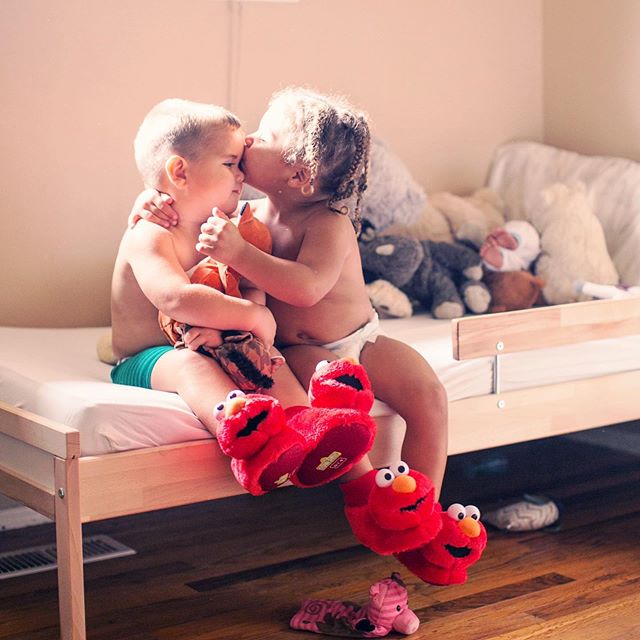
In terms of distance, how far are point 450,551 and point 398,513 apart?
130mm

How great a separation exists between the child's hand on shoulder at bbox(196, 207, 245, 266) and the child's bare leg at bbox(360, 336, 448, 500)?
1.07 feet

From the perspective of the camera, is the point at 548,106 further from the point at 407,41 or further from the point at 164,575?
the point at 164,575

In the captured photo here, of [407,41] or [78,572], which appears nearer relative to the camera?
[78,572]

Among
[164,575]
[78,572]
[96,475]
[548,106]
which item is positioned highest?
[548,106]

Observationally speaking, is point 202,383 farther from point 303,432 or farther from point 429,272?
point 429,272

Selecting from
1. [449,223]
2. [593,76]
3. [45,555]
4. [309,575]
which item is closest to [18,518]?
[45,555]

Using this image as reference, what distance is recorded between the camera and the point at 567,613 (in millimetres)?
1748

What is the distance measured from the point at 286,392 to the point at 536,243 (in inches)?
46.9

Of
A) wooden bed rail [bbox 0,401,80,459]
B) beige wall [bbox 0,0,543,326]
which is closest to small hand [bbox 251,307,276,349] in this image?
wooden bed rail [bbox 0,401,80,459]

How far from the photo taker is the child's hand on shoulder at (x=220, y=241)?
1.61m

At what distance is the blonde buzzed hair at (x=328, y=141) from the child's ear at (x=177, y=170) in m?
0.17

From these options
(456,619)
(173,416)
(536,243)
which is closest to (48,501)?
(173,416)

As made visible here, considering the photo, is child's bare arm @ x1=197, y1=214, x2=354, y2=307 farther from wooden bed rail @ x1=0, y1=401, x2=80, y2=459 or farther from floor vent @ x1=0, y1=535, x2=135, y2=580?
floor vent @ x1=0, y1=535, x2=135, y2=580

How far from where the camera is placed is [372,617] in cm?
167
